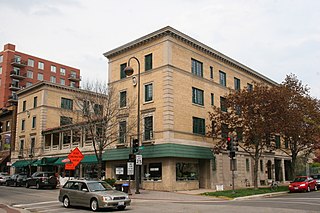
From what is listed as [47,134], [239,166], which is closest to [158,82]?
[239,166]

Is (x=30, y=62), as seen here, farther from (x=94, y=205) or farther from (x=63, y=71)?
(x=94, y=205)

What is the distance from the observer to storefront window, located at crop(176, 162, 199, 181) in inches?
1195

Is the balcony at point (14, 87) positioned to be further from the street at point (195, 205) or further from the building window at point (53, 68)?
the street at point (195, 205)

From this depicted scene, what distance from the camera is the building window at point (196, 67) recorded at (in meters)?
34.2

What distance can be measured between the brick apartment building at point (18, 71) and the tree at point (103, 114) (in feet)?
148

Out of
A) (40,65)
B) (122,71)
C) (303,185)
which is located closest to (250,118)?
(303,185)

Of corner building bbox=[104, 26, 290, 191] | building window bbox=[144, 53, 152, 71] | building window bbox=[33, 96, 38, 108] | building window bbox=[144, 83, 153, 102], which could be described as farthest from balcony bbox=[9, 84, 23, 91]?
building window bbox=[144, 83, 153, 102]

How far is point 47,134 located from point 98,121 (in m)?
20.8

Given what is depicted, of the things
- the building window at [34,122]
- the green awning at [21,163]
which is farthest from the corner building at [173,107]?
the building window at [34,122]

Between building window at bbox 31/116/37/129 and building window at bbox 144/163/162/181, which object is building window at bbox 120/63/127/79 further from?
building window at bbox 31/116/37/129

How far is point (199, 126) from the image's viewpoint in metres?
33.7

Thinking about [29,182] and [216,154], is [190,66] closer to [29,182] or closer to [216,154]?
[216,154]

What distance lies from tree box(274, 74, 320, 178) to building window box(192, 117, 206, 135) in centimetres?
711

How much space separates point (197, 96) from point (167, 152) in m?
7.89
